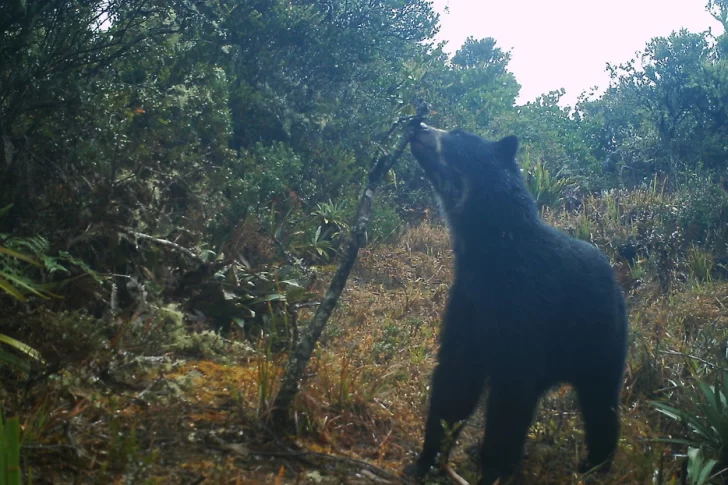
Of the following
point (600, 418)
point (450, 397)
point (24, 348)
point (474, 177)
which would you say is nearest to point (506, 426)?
point (450, 397)

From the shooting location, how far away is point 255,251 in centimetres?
727

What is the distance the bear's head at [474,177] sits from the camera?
3803 mm

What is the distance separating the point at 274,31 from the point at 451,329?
7450mm

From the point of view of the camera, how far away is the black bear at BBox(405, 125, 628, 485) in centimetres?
333

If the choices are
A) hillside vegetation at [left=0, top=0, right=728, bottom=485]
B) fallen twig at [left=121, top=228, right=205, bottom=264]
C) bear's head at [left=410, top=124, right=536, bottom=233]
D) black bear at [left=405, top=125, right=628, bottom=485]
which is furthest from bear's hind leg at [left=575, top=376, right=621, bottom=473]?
fallen twig at [left=121, top=228, right=205, bottom=264]

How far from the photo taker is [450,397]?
359 cm

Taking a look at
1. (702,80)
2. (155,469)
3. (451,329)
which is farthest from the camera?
(702,80)

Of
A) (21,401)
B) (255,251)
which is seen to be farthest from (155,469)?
(255,251)

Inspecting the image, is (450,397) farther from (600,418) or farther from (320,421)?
(600,418)

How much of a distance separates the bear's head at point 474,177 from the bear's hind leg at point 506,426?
918 mm

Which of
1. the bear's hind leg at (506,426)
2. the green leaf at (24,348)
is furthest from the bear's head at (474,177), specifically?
the green leaf at (24,348)

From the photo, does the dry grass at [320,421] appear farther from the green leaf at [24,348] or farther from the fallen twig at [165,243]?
the fallen twig at [165,243]

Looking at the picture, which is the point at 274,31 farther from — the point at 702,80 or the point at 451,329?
the point at 702,80

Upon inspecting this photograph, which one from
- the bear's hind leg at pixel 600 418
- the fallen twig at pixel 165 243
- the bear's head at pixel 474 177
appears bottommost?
the bear's hind leg at pixel 600 418
